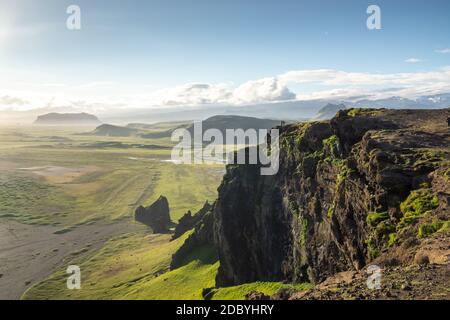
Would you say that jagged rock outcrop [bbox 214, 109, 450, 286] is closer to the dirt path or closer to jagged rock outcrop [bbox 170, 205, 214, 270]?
jagged rock outcrop [bbox 170, 205, 214, 270]

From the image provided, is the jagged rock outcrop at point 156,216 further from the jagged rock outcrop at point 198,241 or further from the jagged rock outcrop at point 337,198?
the jagged rock outcrop at point 337,198

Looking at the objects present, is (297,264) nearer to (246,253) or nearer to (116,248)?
(246,253)

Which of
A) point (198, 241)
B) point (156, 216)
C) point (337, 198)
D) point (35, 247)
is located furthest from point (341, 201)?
point (156, 216)

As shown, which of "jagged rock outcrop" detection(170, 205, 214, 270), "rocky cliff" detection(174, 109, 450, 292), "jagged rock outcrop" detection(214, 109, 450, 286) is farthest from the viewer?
"jagged rock outcrop" detection(170, 205, 214, 270)

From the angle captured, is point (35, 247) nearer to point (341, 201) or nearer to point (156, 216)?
point (156, 216)

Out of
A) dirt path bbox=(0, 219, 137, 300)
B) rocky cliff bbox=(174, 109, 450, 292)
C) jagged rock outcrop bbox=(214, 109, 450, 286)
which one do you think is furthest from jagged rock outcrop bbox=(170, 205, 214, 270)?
dirt path bbox=(0, 219, 137, 300)

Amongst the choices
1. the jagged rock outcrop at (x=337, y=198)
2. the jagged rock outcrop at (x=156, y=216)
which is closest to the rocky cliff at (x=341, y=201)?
the jagged rock outcrop at (x=337, y=198)

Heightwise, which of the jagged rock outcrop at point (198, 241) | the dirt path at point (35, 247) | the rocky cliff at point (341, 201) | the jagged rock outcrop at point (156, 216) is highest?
the rocky cliff at point (341, 201)
